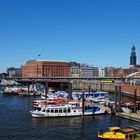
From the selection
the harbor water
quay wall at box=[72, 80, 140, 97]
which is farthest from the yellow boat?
quay wall at box=[72, 80, 140, 97]

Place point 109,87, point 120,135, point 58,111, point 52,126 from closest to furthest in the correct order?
point 120,135 < point 52,126 < point 58,111 < point 109,87

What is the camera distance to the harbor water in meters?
58.4

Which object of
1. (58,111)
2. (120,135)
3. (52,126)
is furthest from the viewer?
(58,111)

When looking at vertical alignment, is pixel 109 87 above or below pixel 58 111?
above

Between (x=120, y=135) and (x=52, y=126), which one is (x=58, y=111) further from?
Answer: (x=120, y=135)

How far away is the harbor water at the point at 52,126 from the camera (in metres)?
58.4

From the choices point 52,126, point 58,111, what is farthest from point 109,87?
point 52,126

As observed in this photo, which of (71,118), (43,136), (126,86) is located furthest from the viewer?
(126,86)

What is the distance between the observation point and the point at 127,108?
80.8 metres

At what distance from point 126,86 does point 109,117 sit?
70.5m

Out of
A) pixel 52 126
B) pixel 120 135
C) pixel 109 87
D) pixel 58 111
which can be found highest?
pixel 109 87

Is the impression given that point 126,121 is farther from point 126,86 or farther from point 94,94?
point 126,86

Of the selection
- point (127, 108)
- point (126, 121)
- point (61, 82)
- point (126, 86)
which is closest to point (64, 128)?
point (126, 121)

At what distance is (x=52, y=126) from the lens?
220 ft
